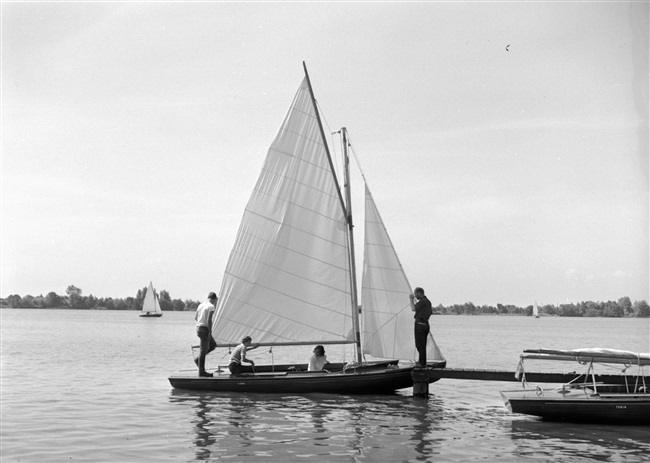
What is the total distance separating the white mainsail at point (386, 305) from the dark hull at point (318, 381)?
0.75 m

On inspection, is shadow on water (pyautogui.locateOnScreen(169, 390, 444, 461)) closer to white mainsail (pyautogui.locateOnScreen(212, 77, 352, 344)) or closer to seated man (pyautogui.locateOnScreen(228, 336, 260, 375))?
seated man (pyautogui.locateOnScreen(228, 336, 260, 375))

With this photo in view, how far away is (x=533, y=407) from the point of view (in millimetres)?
19891

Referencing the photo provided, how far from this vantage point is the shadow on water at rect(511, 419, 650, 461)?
16328mm

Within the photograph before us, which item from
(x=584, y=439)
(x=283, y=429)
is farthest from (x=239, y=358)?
(x=584, y=439)

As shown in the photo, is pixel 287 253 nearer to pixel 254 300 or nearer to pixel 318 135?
pixel 254 300

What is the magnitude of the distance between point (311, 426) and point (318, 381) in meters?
5.36

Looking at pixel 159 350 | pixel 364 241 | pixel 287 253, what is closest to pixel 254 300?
pixel 287 253

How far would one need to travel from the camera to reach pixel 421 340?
24000 mm

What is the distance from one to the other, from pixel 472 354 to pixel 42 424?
1690 inches

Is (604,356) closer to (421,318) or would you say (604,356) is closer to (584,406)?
(584,406)

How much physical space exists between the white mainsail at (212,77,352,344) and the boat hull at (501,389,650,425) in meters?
7.63

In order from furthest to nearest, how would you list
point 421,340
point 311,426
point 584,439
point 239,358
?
Answer: point 239,358 → point 421,340 → point 311,426 → point 584,439

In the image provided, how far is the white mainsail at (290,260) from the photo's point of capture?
84.3 feet

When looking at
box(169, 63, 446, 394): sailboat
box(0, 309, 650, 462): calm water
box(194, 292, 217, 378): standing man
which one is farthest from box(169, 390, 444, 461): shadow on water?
box(169, 63, 446, 394): sailboat
